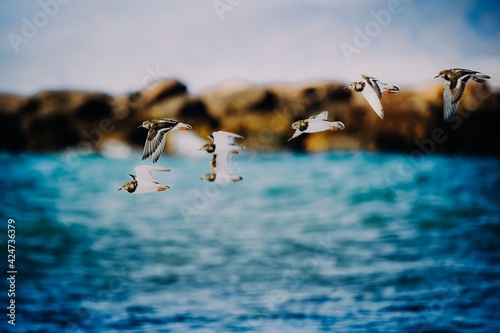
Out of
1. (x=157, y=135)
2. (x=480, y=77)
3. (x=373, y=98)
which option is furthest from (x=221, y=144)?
(x=480, y=77)

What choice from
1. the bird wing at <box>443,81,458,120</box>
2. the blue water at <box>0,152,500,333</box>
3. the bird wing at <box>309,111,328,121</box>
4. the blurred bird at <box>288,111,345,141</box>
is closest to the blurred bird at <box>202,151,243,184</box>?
the blurred bird at <box>288,111,345,141</box>

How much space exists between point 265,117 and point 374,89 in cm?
1966

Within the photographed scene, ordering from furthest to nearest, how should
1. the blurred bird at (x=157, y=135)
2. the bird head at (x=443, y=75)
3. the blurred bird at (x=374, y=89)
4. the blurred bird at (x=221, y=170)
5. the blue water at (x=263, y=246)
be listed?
the blue water at (x=263, y=246), the blurred bird at (x=221, y=170), the bird head at (x=443, y=75), the blurred bird at (x=157, y=135), the blurred bird at (x=374, y=89)

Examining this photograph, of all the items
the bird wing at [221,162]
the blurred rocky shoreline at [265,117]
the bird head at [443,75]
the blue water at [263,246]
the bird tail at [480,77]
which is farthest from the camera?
the blurred rocky shoreline at [265,117]

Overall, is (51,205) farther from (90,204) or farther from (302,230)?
(302,230)

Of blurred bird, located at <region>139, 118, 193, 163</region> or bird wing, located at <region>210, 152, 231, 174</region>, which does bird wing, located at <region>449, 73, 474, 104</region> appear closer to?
bird wing, located at <region>210, 152, 231, 174</region>

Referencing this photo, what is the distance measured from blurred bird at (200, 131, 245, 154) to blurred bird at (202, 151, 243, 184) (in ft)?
0.24

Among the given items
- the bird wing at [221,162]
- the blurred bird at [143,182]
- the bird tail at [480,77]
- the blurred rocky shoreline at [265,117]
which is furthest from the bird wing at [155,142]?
the blurred rocky shoreline at [265,117]

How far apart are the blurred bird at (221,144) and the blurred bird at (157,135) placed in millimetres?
293

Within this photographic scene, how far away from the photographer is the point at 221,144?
397cm

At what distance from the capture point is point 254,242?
15.7 meters

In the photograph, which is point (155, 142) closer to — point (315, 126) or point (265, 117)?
point (315, 126)

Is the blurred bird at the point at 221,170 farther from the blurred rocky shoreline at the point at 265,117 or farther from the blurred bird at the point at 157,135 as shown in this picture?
the blurred rocky shoreline at the point at 265,117

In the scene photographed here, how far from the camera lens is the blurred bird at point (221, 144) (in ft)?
12.9
